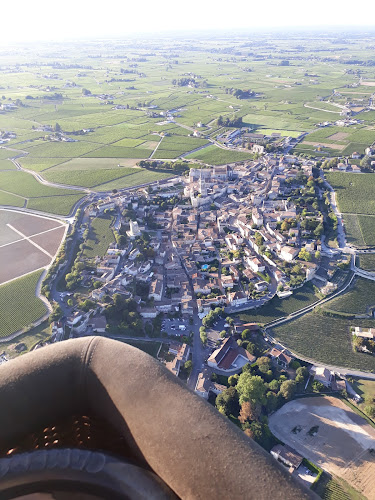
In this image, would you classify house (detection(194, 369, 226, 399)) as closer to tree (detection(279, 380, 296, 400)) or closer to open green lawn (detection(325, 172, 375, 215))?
tree (detection(279, 380, 296, 400))

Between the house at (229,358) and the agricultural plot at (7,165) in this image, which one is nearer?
the house at (229,358)

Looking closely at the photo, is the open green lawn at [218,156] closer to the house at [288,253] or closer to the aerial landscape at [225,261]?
the aerial landscape at [225,261]

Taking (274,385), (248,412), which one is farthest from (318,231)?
(248,412)

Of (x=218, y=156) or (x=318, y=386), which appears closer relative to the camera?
(x=318, y=386)

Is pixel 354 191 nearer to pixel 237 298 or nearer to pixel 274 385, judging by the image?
pixel 237 298

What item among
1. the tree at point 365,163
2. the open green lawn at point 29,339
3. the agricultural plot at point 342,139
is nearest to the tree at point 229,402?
the open green lawn at point 29,339
